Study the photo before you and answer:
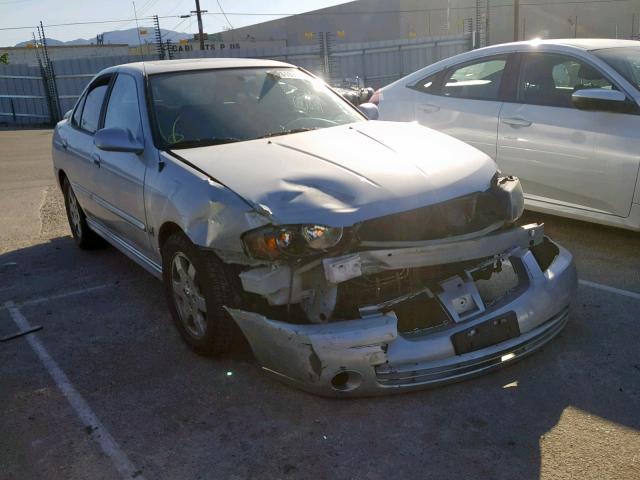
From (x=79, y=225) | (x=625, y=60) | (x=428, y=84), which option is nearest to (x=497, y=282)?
(x=625, y=60)

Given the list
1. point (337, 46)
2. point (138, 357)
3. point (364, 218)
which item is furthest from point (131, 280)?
point (337, 46)

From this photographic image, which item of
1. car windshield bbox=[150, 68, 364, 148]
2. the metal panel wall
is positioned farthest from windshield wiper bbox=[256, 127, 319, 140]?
the metal panel wall

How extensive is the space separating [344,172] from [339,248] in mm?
474

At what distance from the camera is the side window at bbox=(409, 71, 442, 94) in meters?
6.46

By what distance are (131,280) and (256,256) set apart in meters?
2.46

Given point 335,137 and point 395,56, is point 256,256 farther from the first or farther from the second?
point 395,56

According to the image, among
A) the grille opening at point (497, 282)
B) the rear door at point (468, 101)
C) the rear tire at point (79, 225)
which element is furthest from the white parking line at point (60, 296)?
the rear door at point (468, 101)

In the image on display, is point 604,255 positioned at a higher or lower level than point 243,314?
lower

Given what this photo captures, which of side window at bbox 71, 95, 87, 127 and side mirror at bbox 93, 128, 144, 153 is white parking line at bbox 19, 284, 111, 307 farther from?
side window at bbox 71, 95, 87, 127

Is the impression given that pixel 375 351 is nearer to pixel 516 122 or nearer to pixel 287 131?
pixel 287 131

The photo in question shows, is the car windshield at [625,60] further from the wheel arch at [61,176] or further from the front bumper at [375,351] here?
the wheel arch at [61,176]

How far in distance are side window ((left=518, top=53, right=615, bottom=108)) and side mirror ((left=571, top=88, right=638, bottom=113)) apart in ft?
0.86

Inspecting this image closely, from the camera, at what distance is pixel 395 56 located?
22.9 m

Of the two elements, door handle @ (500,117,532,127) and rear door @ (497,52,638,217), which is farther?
door handle @ (500,117,532,127)
